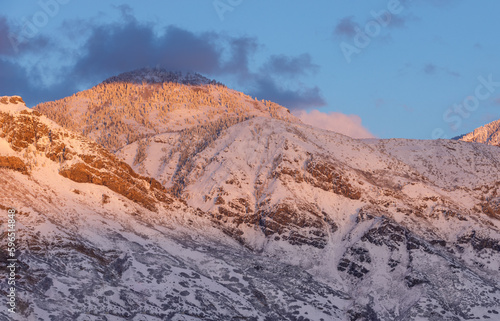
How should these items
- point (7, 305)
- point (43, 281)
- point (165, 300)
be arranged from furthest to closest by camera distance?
1. point (165, 300)
2. point (43, 281)
3. point (7, 305)

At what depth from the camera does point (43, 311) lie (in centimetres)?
17212

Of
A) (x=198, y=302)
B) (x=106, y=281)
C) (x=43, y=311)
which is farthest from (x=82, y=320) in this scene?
(x=198, y=302)

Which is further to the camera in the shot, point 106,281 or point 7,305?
point 106,281

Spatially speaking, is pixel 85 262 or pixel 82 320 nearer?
pixel 82 320

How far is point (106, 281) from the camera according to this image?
195 metres

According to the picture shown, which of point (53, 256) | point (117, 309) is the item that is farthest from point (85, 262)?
point (117, 309)

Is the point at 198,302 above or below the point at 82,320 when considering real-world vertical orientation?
above

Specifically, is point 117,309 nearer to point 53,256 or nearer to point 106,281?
point 106,281

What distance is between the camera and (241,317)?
200m

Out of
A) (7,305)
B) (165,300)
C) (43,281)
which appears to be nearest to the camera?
(7,305)

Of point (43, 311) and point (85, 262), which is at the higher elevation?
point (85, 262)

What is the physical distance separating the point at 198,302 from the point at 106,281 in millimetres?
22810

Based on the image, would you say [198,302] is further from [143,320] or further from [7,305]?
[7,305]

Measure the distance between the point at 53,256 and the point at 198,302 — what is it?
3688 cm
